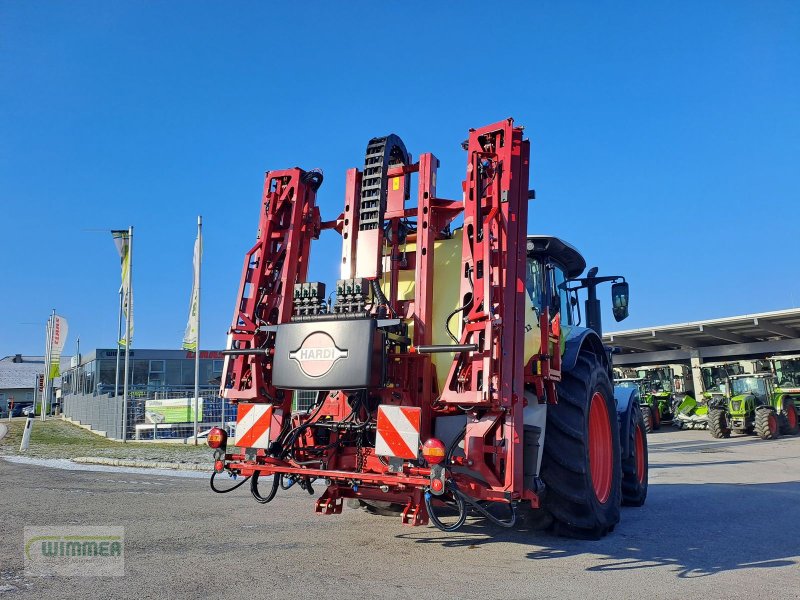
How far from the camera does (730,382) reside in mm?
26500

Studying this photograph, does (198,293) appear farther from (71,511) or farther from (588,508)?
(588,508)

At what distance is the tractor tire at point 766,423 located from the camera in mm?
22125

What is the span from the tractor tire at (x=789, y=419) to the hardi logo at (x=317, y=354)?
2332 centimetres

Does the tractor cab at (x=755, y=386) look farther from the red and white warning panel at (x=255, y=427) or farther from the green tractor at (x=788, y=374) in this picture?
the red and white warning panel at (x=255, y=427)

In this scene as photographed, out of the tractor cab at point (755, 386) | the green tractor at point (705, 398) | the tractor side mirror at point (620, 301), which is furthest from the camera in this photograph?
the green tractor at point (705, 398)

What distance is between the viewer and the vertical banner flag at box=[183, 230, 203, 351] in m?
19.9

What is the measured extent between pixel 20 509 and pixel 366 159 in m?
5.72

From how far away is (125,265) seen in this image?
23.9 meters

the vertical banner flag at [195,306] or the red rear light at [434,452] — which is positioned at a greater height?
the vertical banner flag at [195,306]

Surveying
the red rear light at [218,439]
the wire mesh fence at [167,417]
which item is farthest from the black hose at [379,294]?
→ the wire mesh fence at [167,417]

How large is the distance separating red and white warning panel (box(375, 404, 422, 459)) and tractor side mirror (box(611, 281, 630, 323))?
4.07m

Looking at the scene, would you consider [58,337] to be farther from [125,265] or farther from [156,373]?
[125,265]

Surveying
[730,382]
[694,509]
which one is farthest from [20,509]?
[730,382]

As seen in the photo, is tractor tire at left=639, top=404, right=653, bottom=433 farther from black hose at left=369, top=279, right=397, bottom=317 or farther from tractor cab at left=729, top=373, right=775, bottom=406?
black hose at left=369, top=279, right=397, bottom=317
